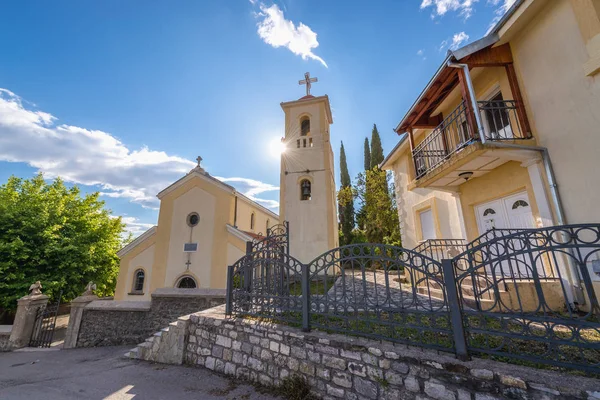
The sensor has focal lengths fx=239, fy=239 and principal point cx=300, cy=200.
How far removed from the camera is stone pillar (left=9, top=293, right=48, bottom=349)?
9.02 meters

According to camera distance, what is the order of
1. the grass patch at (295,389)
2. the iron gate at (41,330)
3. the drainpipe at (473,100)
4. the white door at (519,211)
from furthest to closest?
the iron gate at (41,330)
the white door at (519,211)
the drainpipe at (473,100)
the grass patch at (295,389)

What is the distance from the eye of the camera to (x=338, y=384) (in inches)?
138

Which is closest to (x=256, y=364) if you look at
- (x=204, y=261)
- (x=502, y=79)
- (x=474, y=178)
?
(x=474, y=178)

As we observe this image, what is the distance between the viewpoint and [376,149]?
29.0 metres

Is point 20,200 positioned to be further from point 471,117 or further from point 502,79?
point 502,79

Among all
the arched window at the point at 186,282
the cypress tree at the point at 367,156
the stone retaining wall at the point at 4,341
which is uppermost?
the cypress tree at the point at 367,156

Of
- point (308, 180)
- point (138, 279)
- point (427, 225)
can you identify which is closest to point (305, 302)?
point (427, 225)

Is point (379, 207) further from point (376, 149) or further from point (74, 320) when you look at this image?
point (74, 320)

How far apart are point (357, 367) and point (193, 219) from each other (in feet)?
44.8

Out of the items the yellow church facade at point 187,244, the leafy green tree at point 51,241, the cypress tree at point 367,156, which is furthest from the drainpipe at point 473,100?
the cypress tree at point 367,156

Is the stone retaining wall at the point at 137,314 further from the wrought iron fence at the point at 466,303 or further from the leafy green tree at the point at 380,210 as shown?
the leafy green tree at the point at 380,210

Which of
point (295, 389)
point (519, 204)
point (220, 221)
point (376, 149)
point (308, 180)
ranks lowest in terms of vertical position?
point (295, 389)

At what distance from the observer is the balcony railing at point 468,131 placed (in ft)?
18.0

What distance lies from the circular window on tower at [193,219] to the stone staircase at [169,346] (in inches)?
360
